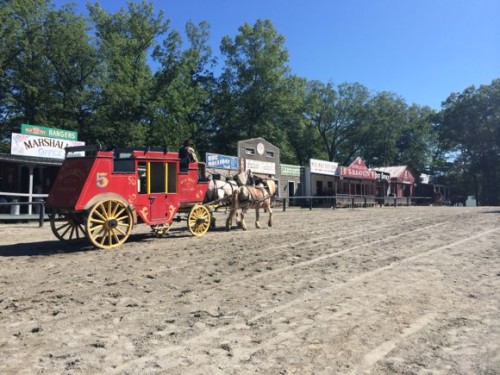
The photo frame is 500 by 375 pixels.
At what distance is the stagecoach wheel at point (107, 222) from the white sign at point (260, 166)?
69.2ft

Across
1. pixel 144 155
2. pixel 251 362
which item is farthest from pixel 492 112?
pixel 251 362

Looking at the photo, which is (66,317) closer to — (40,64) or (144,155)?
(144,155)

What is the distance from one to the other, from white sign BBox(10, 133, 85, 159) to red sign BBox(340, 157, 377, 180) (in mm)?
26864

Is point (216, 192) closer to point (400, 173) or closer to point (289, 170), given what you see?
point (289, 170)

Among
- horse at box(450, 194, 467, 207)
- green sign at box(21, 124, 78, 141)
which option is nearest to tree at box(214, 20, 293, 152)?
green sign at box(21, 124, 78, 141)

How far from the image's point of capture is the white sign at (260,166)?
103 ft

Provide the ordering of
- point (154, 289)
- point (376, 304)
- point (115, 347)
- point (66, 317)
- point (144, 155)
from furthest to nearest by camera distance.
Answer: point (144, 155), point (154, 289), point (376, 304), point (66, 317), point (115, 347)

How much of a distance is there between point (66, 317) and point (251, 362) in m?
2.46

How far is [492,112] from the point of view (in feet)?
193

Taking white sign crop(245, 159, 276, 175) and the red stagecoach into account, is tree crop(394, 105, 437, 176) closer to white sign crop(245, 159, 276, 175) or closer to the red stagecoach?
white sign crop(245, 159, 276, 175)

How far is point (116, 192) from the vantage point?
9844 mm

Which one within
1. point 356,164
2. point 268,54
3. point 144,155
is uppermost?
point 268,54

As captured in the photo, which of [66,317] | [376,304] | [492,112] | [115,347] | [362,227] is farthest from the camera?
[492,112]

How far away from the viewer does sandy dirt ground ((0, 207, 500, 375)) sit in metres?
3.81
